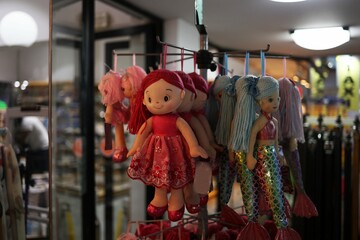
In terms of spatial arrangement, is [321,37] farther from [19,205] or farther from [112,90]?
[19,205]

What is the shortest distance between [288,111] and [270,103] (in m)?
0.10

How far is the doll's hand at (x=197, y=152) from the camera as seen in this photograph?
2.57ft

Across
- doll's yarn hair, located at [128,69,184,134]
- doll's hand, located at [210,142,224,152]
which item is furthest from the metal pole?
doll's hand, located at [210,142,224,152]

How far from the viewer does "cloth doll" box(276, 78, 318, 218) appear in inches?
33.7

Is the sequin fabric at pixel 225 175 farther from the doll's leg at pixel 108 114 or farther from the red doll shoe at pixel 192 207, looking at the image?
the doll's leg at pixel 108 114

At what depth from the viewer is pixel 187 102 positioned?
32.9 inches

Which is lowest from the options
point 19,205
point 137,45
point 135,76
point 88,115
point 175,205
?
point 19,205

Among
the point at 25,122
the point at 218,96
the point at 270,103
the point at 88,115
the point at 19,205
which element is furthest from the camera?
the point at 88,115

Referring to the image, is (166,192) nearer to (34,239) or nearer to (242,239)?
(242,239)

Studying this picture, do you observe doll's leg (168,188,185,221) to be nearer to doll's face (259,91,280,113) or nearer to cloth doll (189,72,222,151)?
cloth doll (189,72,222,151)

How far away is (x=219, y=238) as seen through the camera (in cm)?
95

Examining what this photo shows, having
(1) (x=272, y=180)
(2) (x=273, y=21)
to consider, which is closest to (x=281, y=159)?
(1) (x=272, y=180)

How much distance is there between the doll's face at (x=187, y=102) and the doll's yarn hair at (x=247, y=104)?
4.5 inches

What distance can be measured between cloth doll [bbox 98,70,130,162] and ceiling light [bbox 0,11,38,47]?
2.15 ft
